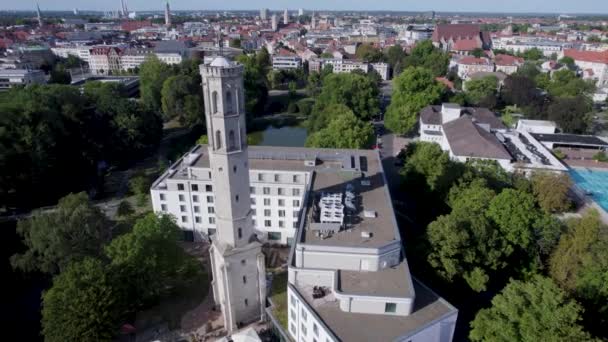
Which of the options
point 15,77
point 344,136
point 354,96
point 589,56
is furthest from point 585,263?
point 15,77

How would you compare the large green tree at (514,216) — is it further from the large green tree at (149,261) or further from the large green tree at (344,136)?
the large green tree at (149,261)

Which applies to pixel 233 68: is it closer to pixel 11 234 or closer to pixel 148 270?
pixel 148 270

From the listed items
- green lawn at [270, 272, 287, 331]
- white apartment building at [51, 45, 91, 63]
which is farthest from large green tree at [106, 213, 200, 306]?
white apartment building at [51, 45, 91, 63]

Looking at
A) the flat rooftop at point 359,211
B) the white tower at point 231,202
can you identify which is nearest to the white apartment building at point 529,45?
the flat rooftop at point 359,211

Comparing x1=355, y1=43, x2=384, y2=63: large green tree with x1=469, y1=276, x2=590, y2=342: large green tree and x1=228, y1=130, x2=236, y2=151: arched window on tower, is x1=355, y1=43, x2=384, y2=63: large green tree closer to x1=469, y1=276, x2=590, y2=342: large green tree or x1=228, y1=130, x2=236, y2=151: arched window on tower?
x1=228, y1=130, x2=236, y2=151: arched window on tower

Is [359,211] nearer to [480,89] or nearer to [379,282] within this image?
[379,282]

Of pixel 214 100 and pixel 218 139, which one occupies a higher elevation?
pixel 214 100
